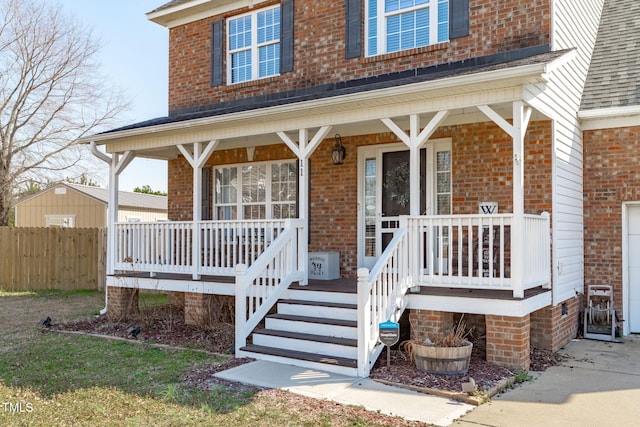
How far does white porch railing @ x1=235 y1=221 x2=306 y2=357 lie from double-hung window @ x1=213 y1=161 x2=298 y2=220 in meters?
2.32

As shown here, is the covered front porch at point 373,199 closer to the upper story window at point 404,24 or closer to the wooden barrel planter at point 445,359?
the wooden barrel planter at point 445,359

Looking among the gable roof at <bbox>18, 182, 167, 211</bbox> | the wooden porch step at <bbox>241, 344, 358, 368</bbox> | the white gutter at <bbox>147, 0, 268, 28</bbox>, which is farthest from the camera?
the gable roof at <bbox>18, 182, 167, 211</bbox>

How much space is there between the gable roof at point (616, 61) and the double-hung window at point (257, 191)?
5.38 metres

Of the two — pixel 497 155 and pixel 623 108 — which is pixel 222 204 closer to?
pixel 497 155

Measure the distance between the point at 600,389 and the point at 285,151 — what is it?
6753mm

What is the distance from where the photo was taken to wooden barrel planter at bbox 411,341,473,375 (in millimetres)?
6262

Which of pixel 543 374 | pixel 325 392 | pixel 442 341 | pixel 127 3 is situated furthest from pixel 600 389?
pixel 127 3

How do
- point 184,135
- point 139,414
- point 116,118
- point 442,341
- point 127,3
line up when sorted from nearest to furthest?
point 139,414 → point 442,341 → point 184,135 → point 127,3 → point 116,118

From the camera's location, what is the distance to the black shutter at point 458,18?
8.97 metres

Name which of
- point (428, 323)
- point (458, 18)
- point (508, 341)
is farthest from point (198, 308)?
point (458, 18)

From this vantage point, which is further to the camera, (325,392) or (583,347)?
(583,347)

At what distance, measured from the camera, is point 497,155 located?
8547 millimetres

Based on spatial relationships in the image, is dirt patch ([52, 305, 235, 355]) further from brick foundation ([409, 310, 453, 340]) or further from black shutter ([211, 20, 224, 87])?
black shutter ([211, 20, 224, 87])

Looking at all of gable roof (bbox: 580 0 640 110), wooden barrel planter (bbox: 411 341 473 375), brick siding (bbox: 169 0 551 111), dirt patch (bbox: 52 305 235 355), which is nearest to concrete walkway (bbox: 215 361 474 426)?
wooden barrel planter (bbox: 411 341 473 375)
